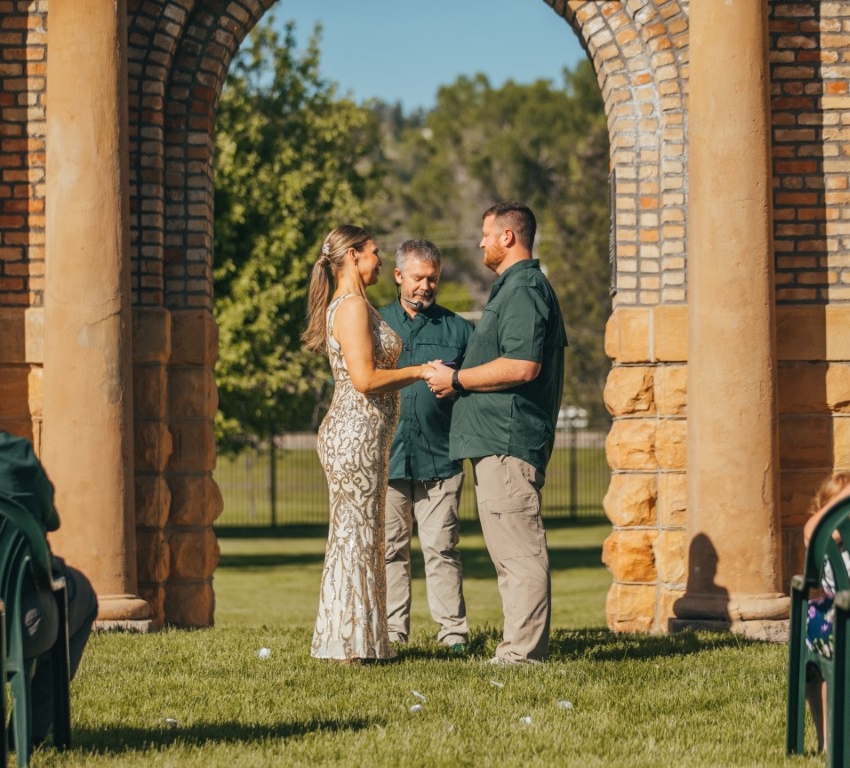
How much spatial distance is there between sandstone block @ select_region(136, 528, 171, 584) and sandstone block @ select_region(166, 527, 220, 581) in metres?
0.20

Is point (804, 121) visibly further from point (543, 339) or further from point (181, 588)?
point (181, 588)

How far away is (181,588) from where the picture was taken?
30.2 feet

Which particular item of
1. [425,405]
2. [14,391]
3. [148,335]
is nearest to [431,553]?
[425,405]

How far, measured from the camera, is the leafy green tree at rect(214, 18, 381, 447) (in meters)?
22.5

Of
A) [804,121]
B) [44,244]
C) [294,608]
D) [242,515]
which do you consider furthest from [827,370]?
[242,515]

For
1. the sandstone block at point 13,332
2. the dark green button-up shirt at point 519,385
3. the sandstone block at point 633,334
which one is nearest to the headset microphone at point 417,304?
the dark green button-up shirt at point 519,385

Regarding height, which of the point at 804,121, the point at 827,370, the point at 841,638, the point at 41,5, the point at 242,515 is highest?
the point at 41,5

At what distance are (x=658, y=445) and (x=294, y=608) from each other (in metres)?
7.16

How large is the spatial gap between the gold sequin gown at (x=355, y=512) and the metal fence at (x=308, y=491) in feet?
65.3

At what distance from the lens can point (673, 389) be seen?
8734 mm

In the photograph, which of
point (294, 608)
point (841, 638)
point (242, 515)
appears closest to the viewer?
point (841, 638)

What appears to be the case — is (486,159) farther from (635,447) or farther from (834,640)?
(834,640)

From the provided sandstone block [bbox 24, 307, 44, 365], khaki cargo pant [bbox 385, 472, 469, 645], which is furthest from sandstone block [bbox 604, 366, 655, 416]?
sandstone block [bbox 24, 307, 44, 365]

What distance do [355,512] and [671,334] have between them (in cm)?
293
